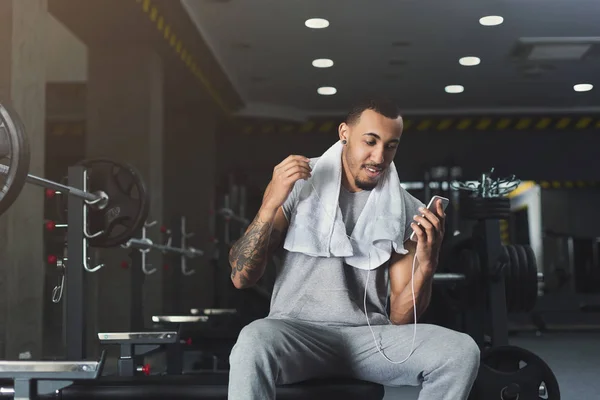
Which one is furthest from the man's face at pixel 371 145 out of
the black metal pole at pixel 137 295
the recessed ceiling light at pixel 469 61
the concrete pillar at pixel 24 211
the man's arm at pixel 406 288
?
the recessed ceiling light at pixel 469 61

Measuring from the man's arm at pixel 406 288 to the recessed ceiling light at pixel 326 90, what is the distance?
5.88 meters

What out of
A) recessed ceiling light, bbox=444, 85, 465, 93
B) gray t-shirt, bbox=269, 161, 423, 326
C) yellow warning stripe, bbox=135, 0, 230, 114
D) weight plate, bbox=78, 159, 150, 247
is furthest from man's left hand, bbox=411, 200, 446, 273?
recessed ceiling light, bbox=444, 85, 465, 93

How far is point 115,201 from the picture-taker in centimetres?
290

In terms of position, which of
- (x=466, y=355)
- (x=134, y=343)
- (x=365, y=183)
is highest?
(x=365, y=183)

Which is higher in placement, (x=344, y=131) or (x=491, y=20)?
(x=491, y=20)

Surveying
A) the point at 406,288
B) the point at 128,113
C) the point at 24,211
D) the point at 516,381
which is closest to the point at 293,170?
the point at 406,288

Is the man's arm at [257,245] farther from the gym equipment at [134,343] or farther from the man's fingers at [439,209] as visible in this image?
the gym equipment at [134,343]

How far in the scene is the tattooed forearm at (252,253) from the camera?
1.85m

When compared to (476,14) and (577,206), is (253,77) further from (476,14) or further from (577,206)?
(577,206)

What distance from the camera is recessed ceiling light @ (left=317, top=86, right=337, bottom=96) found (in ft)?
25.5

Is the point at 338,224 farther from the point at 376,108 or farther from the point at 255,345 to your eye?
the point at 255,345

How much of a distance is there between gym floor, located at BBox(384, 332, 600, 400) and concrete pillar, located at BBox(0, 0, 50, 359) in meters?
1.75

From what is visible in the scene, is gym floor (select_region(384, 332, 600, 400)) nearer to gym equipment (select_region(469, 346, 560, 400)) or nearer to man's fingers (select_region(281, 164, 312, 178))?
gym equipment (select_region(469, 346, 560, 400))

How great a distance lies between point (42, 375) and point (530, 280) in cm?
216
